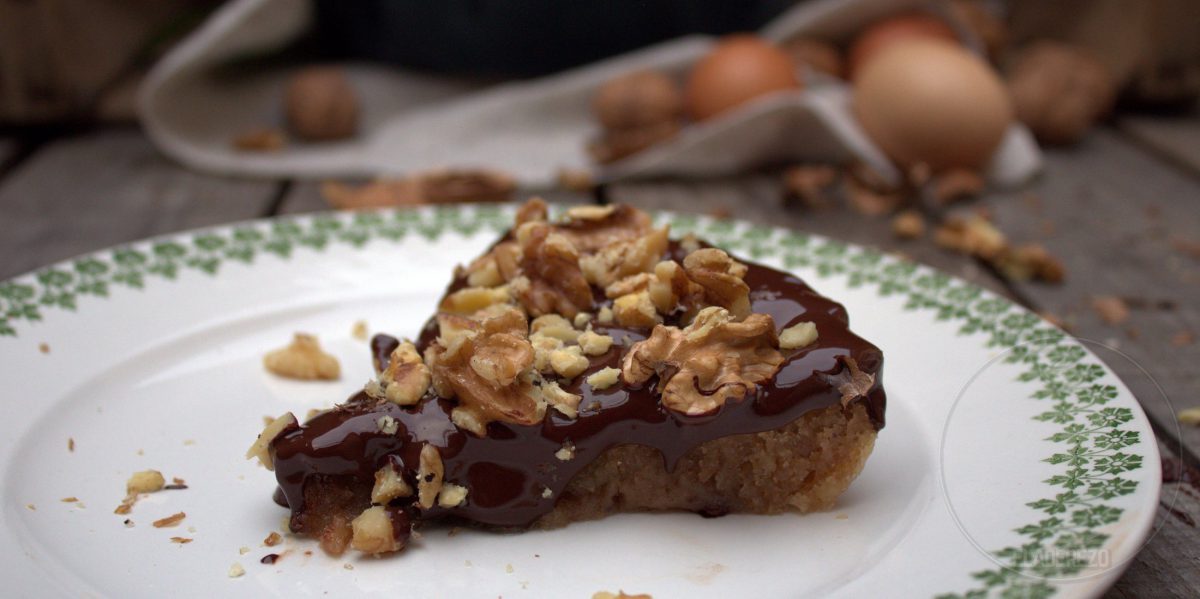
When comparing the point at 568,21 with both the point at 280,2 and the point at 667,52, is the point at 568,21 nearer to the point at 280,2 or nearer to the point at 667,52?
the point at 667,52

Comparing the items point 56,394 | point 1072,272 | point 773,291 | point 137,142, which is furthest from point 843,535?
point 137,142

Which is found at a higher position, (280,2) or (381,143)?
(280,2)

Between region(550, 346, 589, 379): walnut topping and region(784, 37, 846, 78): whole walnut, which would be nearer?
region(550, 346, 589, 379): walnut topping

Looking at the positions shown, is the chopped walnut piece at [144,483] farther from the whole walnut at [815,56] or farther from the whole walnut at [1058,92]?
the whole walnut at [1058,92]

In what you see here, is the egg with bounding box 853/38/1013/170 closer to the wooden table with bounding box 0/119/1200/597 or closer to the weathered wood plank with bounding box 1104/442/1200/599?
the wooden table with bounding box 0/119/1200/597

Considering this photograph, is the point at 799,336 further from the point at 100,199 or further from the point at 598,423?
the point at 100,199

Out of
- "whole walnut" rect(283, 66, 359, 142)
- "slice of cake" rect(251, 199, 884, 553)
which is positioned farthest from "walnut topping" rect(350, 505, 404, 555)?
"whole walnut" rect(283, 66, 359, 142)

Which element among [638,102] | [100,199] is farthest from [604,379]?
[100,199]
